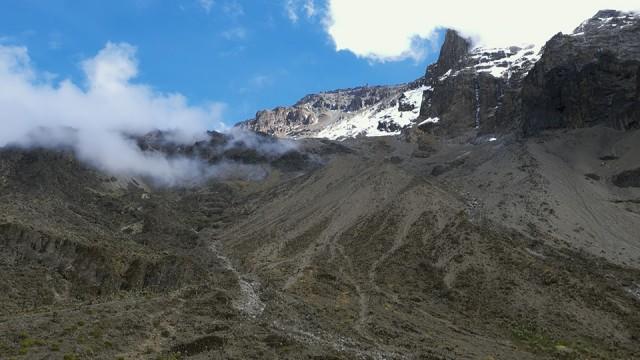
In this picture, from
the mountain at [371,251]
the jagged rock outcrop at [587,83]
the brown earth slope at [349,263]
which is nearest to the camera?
the brown earth slope at [349,263]


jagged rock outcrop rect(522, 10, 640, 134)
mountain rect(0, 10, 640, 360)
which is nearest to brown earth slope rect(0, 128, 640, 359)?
mountain rect(0, 10, 640, 360)

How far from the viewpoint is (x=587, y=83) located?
535 feet

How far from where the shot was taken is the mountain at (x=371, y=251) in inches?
2270

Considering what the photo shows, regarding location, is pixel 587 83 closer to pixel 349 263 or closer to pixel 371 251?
pixel 371 251

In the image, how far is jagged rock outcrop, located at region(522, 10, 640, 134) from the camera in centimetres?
15575

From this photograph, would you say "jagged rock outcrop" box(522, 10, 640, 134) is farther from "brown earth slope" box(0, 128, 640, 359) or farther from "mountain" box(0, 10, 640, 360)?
"brown earth slope" box(0, 128, 640, 359)

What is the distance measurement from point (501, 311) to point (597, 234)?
35710mm

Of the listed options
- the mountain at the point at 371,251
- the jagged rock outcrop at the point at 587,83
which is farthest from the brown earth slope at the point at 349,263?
the jagged rock outcrop at the point at 587,83

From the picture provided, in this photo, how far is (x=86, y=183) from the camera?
169 m

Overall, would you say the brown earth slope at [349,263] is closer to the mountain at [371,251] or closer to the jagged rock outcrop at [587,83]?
the mountain at [371,251]

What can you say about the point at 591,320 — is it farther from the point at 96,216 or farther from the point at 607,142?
the point at 96,216

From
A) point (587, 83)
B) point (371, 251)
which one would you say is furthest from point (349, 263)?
point (587, 83)

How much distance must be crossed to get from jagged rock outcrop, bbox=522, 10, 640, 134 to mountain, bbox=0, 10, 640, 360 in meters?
0.51

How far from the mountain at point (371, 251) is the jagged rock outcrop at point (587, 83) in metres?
0.51
